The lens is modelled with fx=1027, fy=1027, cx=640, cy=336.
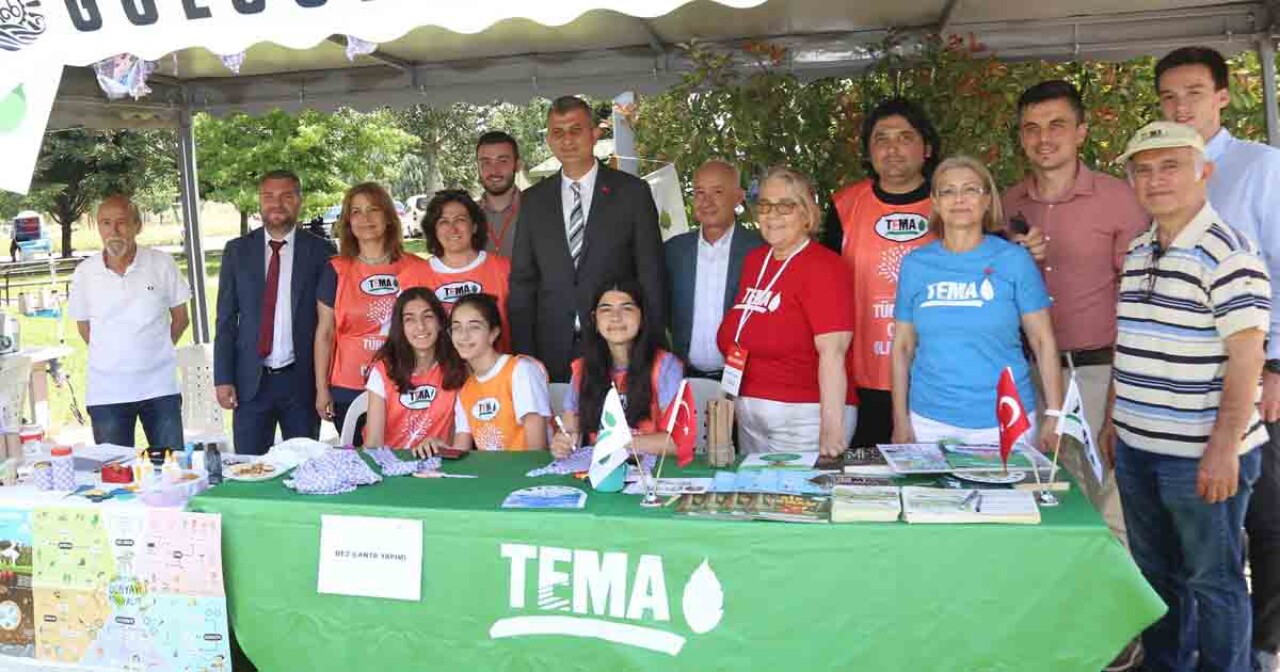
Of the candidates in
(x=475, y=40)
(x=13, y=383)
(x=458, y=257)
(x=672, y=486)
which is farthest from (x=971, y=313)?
(x=13, y=383)

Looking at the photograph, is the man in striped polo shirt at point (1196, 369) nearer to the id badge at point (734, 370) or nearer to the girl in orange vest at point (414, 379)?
the id badge at point (734, 370)

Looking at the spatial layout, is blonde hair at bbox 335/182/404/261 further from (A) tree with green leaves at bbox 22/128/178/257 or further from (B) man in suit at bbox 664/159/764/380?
(A) tree with green leaves at bbox 22/128/178/257

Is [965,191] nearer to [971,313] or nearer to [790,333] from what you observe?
[971,313]

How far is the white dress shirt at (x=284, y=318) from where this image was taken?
13.4 feet

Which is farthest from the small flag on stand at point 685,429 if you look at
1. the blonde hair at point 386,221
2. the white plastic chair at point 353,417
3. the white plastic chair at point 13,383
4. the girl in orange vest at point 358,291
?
the white plastic chair at point 13,383

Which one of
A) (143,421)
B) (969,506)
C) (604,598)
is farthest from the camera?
(143,421)

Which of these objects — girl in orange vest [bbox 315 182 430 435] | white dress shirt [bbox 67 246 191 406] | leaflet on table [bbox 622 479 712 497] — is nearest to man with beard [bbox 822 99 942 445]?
leaflet on table [bbox 622 479 712 497]

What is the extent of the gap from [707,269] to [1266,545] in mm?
1874

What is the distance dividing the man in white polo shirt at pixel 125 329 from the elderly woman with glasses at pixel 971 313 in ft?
10.2

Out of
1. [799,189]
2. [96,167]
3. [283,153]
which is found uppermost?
[96,167]

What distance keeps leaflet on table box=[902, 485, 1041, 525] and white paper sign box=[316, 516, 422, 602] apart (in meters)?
1.15

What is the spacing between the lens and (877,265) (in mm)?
3238

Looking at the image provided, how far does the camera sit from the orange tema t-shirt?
10.6 ft

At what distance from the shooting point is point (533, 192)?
375cm
